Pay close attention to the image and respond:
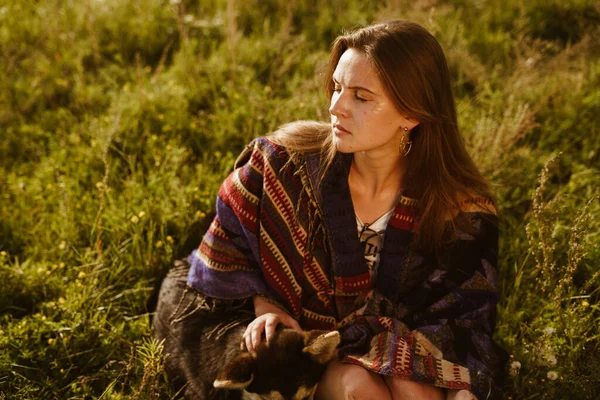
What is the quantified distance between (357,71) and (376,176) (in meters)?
0.60

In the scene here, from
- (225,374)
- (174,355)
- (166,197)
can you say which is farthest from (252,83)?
(225,374)

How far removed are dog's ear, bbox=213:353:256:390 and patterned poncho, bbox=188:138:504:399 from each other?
1.67 ft

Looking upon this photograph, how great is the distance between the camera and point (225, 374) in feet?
7.50

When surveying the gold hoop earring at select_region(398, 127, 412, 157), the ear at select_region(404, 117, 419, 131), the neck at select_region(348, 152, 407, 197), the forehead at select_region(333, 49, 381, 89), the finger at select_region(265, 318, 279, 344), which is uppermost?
the forehead at select_region(333, 49, 381, 89)

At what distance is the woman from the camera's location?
254 cm

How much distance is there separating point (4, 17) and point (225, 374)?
4.58 meters

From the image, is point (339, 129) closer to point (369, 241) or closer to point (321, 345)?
point (369, 241)

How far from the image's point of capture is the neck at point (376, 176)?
2826 mm

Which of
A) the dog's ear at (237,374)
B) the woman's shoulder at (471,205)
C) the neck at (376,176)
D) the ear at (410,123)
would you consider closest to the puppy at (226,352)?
the dog's ear at (237,374)

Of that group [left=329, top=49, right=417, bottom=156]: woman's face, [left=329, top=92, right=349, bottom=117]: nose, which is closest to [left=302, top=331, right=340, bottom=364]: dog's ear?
[left=329, top=49, right=417, bottom=156]: woman's face

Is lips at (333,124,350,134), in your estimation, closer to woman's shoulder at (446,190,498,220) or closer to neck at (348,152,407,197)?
neck at (348,152,407,197)

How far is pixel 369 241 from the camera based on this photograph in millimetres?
2865

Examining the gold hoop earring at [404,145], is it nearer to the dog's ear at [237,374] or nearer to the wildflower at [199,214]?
the dog's ear at [237,374]

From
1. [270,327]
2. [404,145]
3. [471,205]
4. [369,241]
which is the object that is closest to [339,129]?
[404,145]
